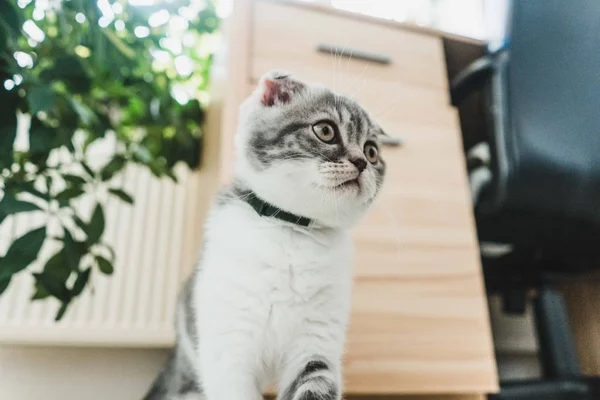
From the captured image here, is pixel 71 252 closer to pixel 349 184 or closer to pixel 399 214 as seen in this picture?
pixel 349 184

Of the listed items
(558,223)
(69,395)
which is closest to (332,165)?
(558,223)

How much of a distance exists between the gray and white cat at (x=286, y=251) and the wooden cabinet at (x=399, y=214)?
8.7 inches

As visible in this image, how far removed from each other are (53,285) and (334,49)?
27.3 inches

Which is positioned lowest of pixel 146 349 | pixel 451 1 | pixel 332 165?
pixel 146 349

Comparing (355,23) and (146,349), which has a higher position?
(355,23)

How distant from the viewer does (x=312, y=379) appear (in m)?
0.57

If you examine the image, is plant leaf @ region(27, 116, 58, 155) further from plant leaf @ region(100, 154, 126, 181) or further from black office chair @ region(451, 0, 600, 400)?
black office chair @ region(451, 0, 600, 400)

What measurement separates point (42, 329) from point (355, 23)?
3.55 ft

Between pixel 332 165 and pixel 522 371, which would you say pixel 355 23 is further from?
pixel 522 371

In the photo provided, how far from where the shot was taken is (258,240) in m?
0.61

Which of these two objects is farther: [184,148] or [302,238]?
[184,148]

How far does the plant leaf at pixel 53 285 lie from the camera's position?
2.40ft

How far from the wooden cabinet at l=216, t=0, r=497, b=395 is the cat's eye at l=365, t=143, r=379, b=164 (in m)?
Result: 0.20

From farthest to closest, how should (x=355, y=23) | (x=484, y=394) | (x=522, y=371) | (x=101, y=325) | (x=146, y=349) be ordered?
(x=522, y=371)
(x=146, y=349)
(x=101, y=325)
(x=355, y=23)
(x=484, y=394)
